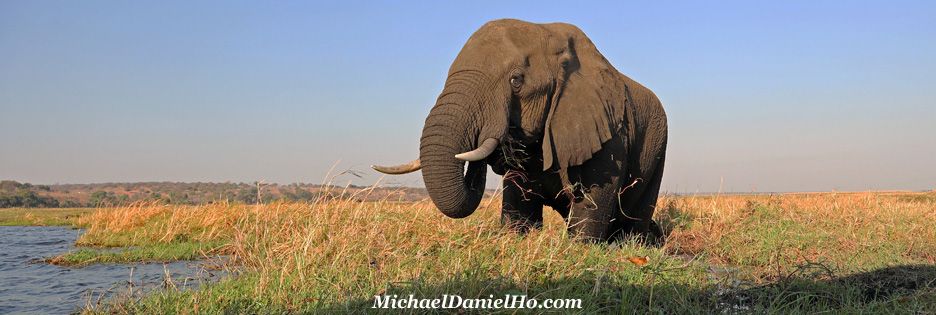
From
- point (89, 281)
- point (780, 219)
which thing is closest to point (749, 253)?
point (780, 219)

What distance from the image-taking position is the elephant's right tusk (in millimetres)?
6219

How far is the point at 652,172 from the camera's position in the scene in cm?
848

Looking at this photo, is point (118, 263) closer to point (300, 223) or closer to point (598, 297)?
point (300, 223)

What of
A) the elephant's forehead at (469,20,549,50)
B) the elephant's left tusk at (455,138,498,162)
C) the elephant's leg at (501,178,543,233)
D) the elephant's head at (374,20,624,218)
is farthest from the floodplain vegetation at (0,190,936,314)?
the elephant's forehead at (469,20,549,50)

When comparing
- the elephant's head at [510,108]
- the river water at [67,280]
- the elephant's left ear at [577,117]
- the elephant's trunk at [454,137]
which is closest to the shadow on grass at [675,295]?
the elephant's trunk at [454,137]

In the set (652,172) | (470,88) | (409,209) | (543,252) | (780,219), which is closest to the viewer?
(543,252)

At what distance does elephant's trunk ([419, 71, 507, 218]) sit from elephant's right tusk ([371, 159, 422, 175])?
275mm

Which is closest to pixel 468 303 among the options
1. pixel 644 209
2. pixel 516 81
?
pixel 516 81

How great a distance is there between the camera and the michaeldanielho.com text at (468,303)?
4.37 meters

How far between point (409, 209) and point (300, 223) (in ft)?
4.39

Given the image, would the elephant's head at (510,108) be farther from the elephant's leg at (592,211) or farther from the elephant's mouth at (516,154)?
the elephant's leg at (592,211)

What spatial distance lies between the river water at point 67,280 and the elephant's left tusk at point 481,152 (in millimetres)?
2348

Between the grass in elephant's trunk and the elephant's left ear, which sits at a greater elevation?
the elephant's left ear

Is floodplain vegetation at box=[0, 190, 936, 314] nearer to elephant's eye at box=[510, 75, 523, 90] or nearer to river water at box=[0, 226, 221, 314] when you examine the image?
river water at box=[0, 226, 221, 314]
